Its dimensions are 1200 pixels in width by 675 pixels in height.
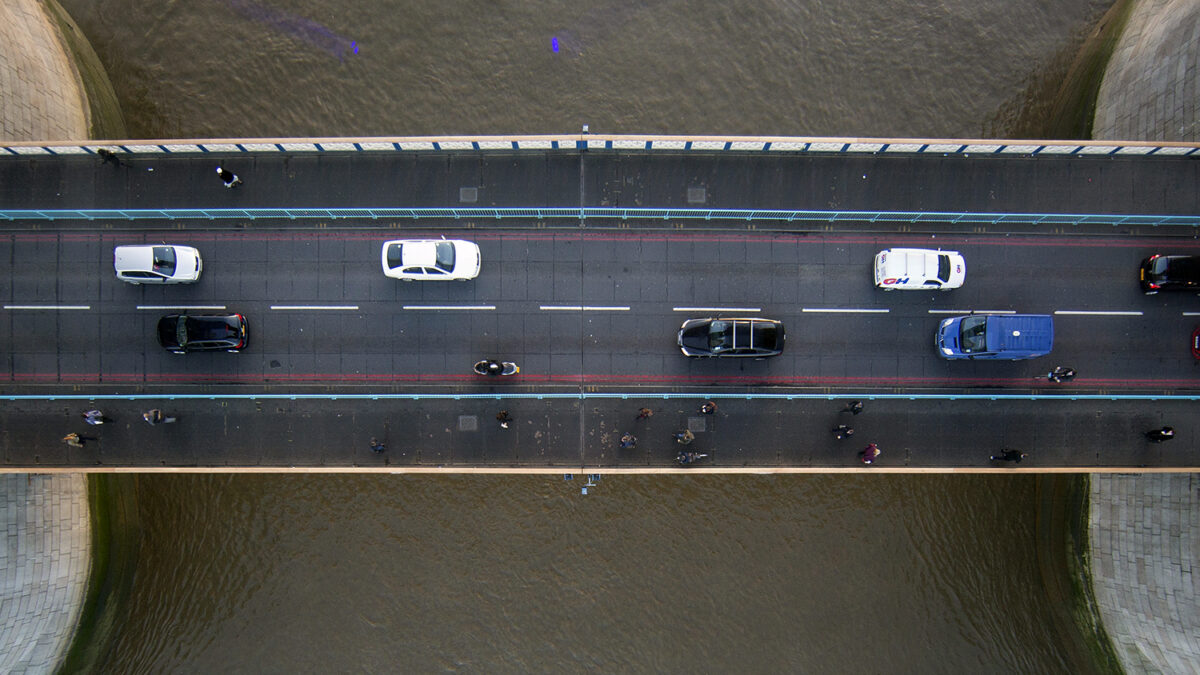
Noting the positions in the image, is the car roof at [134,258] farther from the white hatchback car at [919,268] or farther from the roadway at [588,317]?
the white hatchback car at [919,268]

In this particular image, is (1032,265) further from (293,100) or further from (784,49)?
(293,100)

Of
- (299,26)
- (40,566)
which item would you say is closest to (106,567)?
(40,566)

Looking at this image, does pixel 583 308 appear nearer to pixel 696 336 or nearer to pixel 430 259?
pixel 696 336

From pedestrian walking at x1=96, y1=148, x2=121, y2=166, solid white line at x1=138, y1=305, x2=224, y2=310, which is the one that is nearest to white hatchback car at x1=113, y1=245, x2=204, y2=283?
solid white line at x1=138, y1=305, x2=224, y2=310

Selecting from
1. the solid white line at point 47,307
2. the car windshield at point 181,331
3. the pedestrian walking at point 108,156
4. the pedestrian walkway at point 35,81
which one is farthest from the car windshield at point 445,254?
the pedestrian walkway at point 35,81

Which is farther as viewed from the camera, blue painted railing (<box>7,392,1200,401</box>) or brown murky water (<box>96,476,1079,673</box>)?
brown murky water (<box>96,476,1079,673</box>)

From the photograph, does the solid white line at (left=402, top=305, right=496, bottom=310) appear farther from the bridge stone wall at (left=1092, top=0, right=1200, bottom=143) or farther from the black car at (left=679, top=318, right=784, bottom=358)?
the bridge stone wall at (left=1092, top=0, right=1200, bottom=143)

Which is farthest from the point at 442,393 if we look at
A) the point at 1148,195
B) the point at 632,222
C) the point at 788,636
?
the point at 1148,195
